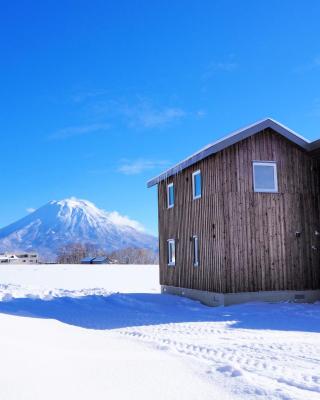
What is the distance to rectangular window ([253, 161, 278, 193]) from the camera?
14.7m

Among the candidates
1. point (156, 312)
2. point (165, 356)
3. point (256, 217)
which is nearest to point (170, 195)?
point (256, 217)

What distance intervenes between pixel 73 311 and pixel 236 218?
5.83m

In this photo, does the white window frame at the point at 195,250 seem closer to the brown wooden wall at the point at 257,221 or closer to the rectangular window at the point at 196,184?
the brown wooden wall at the point at 257,221

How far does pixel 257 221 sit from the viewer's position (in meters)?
14.4

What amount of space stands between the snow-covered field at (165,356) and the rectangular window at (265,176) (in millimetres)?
4155

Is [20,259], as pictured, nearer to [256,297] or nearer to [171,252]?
[171,252]

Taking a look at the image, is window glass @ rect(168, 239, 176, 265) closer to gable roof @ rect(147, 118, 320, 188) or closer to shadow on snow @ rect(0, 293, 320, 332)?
shadow on snow @ rect(0, 293, 320, 332)

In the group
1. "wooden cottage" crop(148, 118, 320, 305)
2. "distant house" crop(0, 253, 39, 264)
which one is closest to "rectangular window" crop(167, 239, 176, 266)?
"wooden cottage" crop(148, 118, 320, 305)

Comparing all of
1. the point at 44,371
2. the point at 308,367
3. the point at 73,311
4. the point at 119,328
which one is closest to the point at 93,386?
the point at 44,371

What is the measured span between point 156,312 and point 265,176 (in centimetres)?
585

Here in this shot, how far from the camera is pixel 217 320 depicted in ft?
36.8

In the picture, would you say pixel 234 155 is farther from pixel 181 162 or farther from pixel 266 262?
pixel 266 262

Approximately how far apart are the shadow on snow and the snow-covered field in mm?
28

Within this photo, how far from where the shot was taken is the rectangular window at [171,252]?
1803 cm
